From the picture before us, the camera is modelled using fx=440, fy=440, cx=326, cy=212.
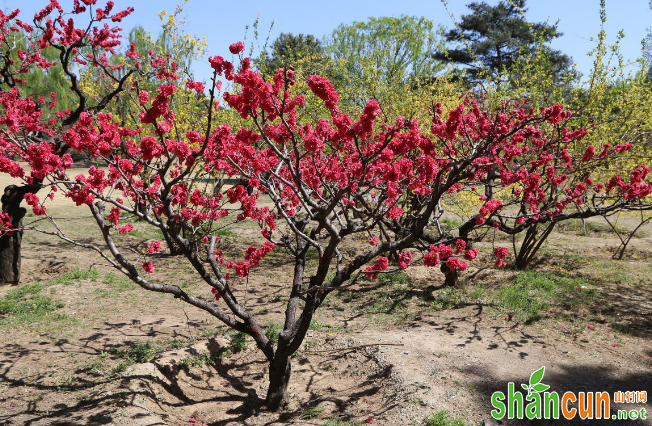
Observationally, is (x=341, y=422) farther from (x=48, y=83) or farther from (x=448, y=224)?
(x=48, y=83)

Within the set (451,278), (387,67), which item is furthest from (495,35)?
(451,278)

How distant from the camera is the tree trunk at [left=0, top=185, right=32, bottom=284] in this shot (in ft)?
24.5

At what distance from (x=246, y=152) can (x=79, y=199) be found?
154 cm

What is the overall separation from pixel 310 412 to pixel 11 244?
6.29m

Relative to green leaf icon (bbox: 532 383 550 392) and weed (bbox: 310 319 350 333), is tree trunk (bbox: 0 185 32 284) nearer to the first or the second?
weed (bbox: 310 319 350 333)

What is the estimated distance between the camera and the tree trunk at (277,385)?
433 cm

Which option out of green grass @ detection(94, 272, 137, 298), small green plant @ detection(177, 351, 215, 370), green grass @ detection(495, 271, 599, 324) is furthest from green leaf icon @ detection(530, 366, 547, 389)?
green grass @ detection(94, 272, 137, 298)

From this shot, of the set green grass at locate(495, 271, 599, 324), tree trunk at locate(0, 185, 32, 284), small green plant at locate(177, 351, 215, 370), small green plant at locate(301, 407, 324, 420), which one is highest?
tree trunk at locate(0, 185, 32, 284)

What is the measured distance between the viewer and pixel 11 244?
24.7 ft

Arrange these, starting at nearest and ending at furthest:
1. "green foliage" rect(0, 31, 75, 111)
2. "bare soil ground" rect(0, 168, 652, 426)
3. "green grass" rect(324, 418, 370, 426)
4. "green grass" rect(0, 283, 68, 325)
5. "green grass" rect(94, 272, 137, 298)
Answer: "green grass" rect(324, 418, 370, 426) < "bare soil ground" rect(0, 168, 652, 426) < "green grass" rect(0, 283, 68, 325) < "green grass" rect(94, 272, 137, 298) < "green foliage" rect(0, 31, 75, 111)

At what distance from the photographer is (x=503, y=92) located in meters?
8.45

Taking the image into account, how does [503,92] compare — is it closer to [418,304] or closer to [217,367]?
[418,304]

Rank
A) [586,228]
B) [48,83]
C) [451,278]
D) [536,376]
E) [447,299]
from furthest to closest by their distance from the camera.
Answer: [48,83]
[586,228]
[451,278]
[447,299]
[536,376]

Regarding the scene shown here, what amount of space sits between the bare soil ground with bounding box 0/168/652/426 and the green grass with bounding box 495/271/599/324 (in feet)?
0.28
